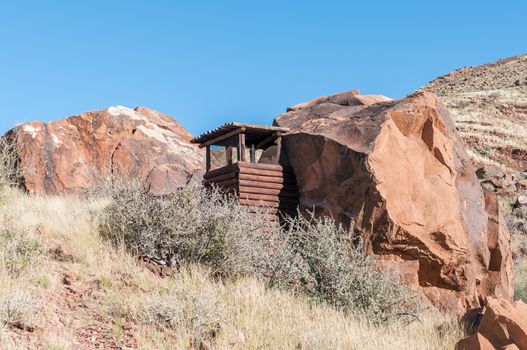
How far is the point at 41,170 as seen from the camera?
19.2 meters

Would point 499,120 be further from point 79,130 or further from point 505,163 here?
point 79,130

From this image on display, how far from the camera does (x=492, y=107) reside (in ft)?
166

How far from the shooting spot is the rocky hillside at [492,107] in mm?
38844

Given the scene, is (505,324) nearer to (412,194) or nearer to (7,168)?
(412,194)

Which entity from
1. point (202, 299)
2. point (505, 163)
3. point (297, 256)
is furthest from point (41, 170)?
point (505, 163)

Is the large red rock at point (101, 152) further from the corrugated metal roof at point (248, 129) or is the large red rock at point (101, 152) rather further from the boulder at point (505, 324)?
the boulder at point (505, 324)

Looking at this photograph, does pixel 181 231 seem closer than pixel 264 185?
Yes

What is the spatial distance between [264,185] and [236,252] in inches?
170

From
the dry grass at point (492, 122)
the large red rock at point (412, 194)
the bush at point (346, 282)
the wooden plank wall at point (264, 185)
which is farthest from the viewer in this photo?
the dry grass at point (492, 122)

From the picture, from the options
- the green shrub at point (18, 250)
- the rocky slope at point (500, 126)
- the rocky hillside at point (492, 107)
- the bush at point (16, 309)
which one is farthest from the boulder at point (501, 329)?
the rocky hillside at point (492, 107)

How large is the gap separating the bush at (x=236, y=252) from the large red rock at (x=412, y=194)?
1.63m

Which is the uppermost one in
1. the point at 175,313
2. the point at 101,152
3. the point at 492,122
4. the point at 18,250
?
the point at 492,122

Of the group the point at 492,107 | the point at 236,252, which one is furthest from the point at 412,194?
the point at 492,107

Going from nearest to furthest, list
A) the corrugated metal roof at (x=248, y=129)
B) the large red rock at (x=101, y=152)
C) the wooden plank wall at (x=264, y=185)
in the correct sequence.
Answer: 1. the wooden plank wall at (x=264, y=185)
2. the corrugated metal roof at (x=248, y=129)
3. the large red rock at (x=101, y=152)
